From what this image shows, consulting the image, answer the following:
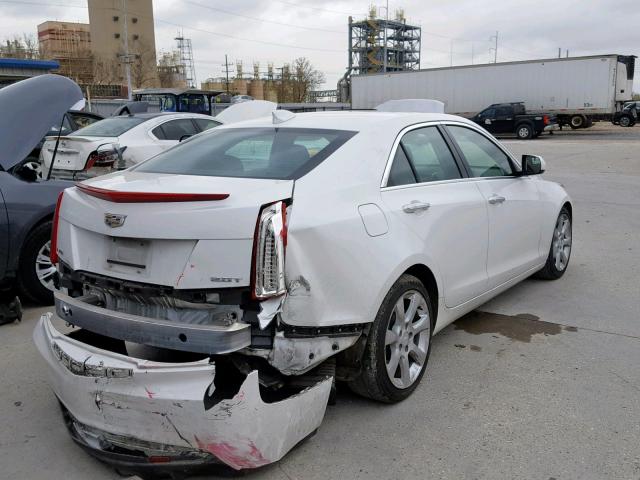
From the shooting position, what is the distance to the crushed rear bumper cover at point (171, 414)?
2.39m

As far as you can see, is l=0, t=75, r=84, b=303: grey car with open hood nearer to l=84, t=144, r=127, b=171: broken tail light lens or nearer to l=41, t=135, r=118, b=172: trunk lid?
l=84, t=144, r=127, b=171: broken tail light lens

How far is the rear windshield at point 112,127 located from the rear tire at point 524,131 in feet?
79.9

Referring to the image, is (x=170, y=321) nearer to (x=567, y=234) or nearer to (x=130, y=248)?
(x=130, y=248)

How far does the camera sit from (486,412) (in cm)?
325

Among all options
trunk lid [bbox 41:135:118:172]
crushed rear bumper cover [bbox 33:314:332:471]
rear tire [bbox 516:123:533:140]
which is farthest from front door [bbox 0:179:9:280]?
rear tire [bbox 516:123:533:140]

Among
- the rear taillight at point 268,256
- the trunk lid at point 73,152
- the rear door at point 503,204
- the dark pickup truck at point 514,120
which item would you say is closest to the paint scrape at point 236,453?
the rear taillight at point 268,256

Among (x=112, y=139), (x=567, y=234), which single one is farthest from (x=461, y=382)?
(x=112, y=139)

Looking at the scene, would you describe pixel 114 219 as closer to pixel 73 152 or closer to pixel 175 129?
pixel 73 152

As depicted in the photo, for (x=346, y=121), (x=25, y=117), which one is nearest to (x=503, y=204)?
(x=346, y=121)

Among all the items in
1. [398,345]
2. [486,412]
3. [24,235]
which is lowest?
[486,412]

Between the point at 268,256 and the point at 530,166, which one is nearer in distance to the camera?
the point at 268,256

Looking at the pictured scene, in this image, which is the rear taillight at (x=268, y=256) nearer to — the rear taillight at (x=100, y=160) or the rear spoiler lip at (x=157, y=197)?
the rear spoiler lip at (x=157, y=197)

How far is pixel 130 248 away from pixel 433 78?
35.8 metres

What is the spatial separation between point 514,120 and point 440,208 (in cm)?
2905
